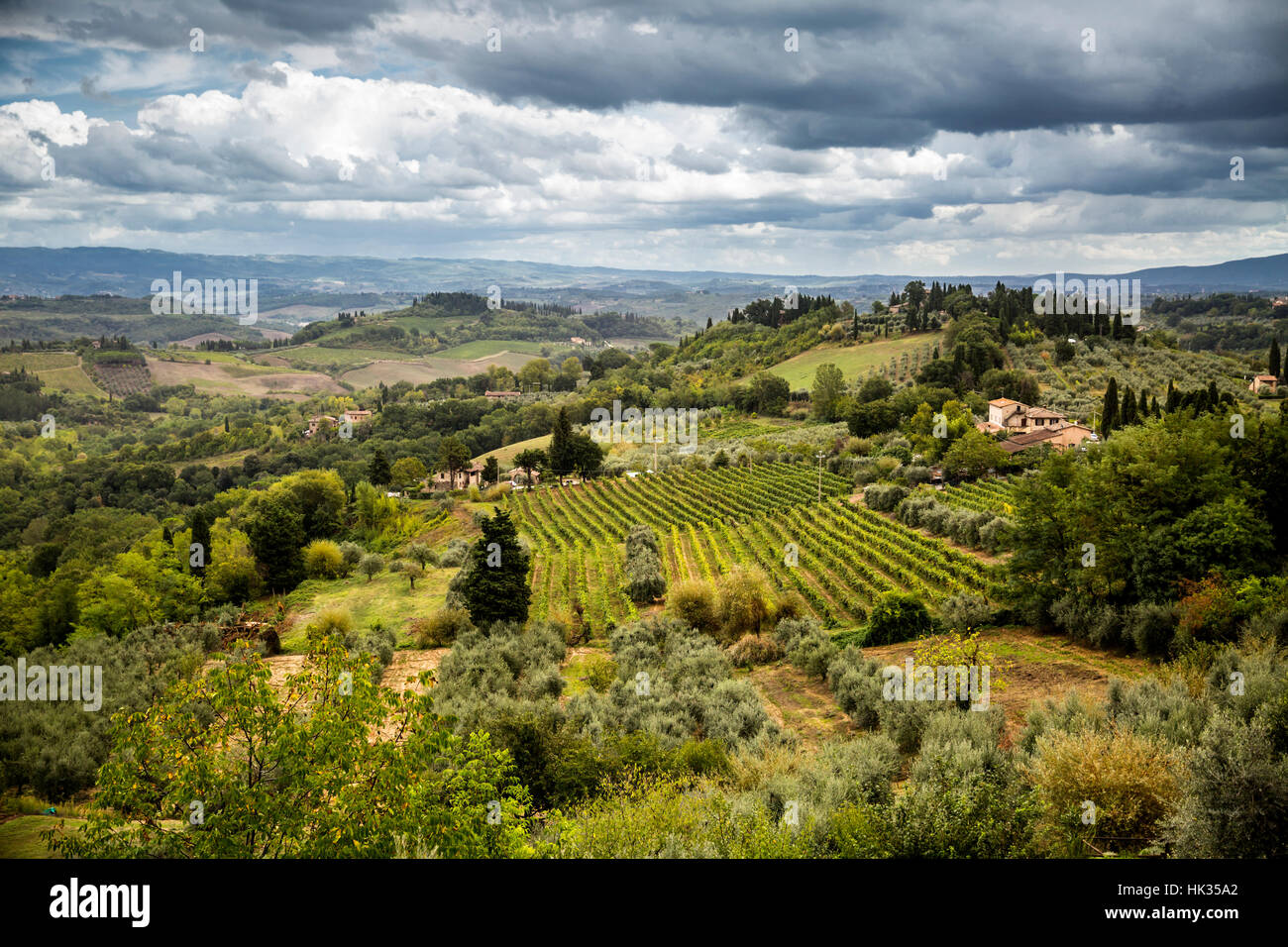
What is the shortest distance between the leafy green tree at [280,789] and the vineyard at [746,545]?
2111 centimetres

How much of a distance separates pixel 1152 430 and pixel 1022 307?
83.8 m

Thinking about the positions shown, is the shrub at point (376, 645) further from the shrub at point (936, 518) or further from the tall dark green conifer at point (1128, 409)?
the tall dark green conifer at point (1128, 409)

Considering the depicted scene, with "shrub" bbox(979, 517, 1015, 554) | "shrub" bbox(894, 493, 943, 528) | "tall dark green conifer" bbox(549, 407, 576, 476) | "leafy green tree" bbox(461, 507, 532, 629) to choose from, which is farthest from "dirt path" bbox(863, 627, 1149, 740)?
"tall dark green conifer" bbox(549, 407, 576, 476)

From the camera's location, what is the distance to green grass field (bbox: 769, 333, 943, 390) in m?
95.2

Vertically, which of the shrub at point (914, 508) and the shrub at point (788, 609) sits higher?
the shrub at point (914, 508)

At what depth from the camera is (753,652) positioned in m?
24.1

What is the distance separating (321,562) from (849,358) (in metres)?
79.3

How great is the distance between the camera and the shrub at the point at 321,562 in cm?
3938

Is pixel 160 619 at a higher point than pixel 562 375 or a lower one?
lower

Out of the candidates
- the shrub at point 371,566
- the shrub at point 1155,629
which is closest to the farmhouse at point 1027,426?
the shrub at point 1155,629

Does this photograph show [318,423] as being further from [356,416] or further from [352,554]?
[352,554]
